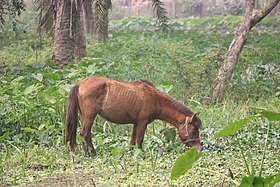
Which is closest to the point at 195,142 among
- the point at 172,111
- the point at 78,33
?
the point at 172,111

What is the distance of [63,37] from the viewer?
13812mm

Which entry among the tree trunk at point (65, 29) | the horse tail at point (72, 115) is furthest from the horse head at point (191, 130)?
the tree trunk at point (65, 29)

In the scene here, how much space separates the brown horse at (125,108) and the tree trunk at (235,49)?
3601mm

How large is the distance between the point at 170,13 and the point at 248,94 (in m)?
29.6

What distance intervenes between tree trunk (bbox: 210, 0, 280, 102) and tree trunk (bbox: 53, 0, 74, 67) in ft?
12.2

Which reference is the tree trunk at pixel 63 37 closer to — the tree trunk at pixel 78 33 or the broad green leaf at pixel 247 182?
the tree trunk at pixel 78 33

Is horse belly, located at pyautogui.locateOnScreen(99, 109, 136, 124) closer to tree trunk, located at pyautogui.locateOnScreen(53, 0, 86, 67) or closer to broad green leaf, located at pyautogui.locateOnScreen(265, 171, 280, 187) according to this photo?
broad green leaf, located at pyautogui.locateOnScreen(265, 171, 280, 187)

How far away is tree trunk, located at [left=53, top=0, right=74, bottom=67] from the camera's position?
13.6 metres

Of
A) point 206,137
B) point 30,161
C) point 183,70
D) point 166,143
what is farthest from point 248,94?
point 30,161

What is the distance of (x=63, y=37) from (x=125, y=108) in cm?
625

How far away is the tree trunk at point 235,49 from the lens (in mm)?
11539

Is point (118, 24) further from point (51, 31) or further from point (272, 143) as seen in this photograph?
point (272, 143)

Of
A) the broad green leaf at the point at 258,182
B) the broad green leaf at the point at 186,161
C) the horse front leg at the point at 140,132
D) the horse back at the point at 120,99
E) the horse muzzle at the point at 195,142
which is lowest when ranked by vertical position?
the horse muzzle at the point at 195,142

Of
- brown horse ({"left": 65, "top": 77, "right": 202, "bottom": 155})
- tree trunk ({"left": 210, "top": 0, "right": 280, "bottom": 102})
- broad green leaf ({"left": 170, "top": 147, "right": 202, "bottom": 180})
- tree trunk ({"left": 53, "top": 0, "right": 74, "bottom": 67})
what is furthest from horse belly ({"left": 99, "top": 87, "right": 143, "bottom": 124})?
tree trunk ({"left": 53, "top": 0, "right": 74, "bottom": 67})
